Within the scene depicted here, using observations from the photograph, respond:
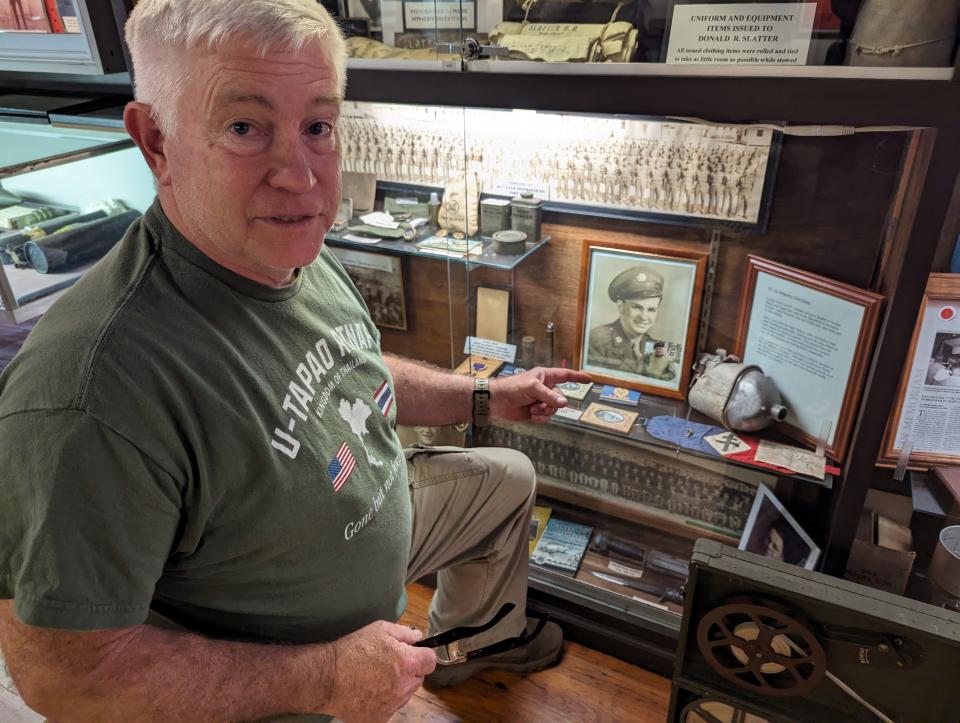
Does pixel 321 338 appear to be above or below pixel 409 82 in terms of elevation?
below

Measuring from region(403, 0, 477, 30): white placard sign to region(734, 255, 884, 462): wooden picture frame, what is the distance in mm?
843

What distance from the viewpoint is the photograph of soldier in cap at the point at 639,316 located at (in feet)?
5.52

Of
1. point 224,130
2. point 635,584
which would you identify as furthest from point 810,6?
point 635,584

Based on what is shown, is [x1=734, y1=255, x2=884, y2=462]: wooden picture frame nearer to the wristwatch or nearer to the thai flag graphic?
the wristwatch

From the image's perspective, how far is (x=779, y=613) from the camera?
97cm

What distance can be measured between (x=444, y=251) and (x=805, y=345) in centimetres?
96

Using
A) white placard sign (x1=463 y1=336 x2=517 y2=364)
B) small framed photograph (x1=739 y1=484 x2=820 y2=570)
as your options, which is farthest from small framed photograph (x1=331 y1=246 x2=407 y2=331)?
small framed photograph (x1=739 y1=484 x2=820 y2=570)

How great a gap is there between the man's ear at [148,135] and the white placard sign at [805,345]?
1286 millimetres

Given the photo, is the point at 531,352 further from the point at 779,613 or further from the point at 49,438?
the point at 49,438

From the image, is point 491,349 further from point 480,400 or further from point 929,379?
point 929,379

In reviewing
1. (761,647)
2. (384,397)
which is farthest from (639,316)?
(761,647)

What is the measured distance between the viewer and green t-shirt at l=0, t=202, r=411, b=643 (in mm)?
823

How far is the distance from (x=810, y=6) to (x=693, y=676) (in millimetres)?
1126

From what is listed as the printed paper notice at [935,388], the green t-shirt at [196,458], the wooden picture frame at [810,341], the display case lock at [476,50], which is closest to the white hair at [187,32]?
the green t-shirt at [196,458]
